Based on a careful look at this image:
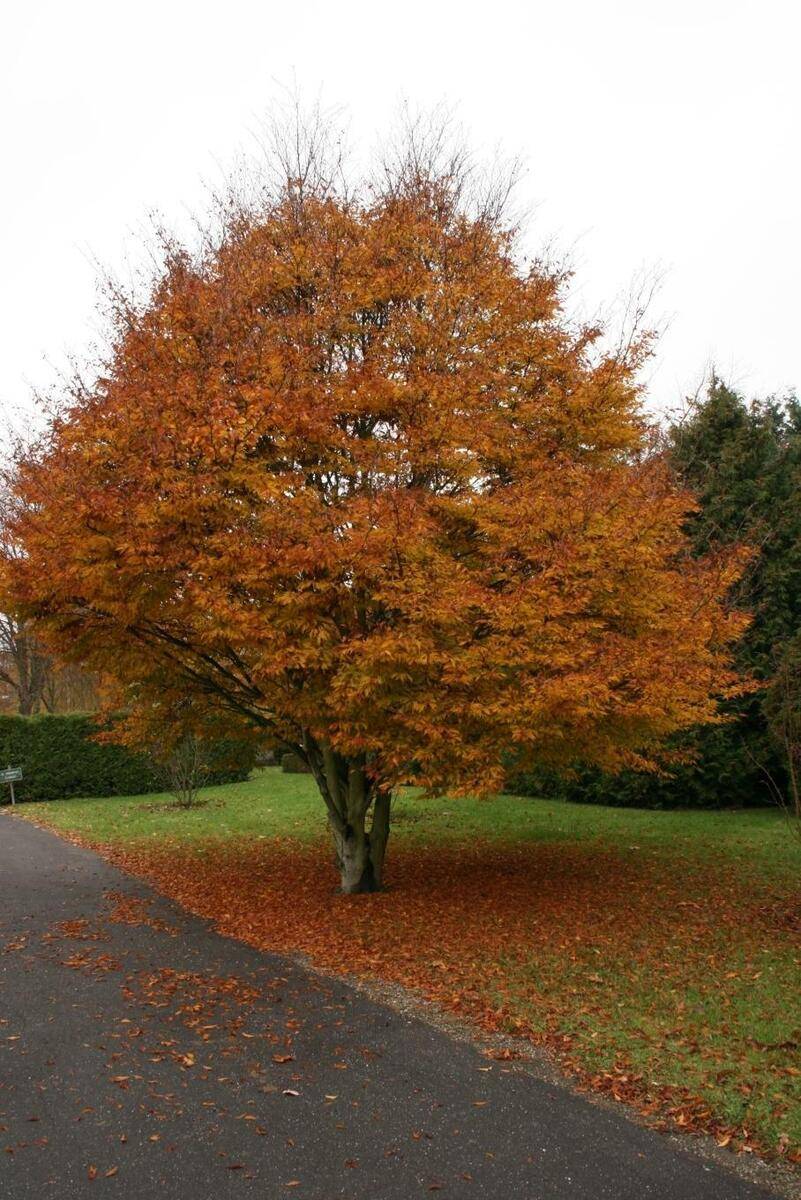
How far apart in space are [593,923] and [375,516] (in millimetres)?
4304

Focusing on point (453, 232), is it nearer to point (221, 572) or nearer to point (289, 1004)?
point (221, 572)

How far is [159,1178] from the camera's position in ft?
12.8

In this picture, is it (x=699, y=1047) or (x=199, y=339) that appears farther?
(x=199, y=339)

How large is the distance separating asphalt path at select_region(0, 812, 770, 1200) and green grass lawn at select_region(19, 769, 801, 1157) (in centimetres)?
56

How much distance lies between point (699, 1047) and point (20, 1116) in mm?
3772

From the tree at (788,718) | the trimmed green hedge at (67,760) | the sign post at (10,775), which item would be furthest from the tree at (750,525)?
the sign post at (10,775)

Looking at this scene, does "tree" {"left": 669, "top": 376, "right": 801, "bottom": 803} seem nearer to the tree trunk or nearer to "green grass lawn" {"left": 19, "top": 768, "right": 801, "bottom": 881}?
"green grass lawn" {"left": 19, "top": 768, "right": 801, "bottom": 881}

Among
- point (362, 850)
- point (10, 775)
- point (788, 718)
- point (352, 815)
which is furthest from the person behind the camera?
point (10, 775)

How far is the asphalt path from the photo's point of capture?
12.6ft

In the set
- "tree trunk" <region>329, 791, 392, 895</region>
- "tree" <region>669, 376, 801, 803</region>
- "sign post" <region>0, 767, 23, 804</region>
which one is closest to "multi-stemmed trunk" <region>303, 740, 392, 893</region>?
"tree trunk" <region>329, 791, 392, 895</region>

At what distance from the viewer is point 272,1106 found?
460cm

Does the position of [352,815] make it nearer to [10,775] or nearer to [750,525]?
[750,525]

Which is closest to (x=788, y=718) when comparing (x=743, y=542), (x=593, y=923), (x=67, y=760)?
(x=593, y=923)

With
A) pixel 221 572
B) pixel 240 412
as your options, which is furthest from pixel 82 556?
pixel 240 412
